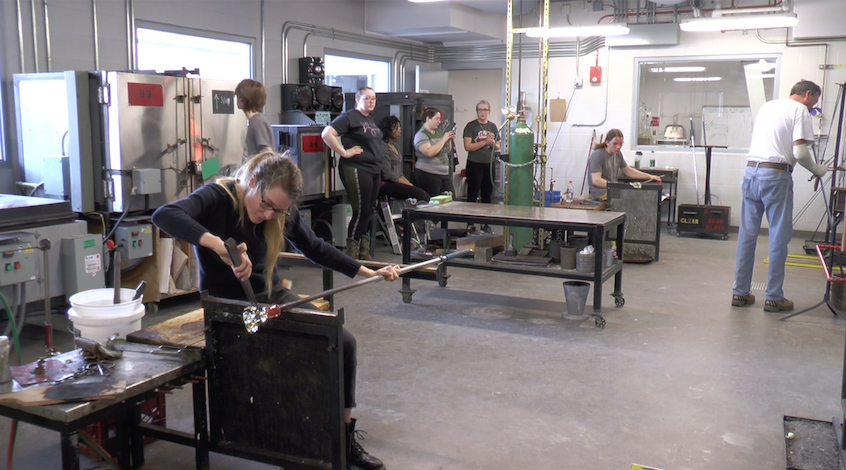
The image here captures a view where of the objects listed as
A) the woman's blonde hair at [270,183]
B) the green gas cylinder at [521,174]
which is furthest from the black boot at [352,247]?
the woman's blonde hair at [270,183]

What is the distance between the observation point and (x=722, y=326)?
4488 mm

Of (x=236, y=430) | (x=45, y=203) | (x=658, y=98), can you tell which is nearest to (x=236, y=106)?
(x=45, y=203)

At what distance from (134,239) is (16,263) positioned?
2.60 feet

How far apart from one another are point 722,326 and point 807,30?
193 inches

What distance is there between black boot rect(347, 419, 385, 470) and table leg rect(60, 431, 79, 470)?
0.94 metres

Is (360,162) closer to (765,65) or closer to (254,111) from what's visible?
(254,111)

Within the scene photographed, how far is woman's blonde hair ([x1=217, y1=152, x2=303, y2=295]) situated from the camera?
238cm

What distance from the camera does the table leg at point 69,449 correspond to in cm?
186

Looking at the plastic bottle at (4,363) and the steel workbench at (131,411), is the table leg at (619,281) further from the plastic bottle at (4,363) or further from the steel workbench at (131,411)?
the plastic bottle at (4,363)

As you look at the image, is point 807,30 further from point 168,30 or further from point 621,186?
point 168,30

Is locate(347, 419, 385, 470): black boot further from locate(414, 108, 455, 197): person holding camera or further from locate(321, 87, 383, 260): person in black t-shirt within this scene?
locate(414, 108, 455, 197): person holding camera

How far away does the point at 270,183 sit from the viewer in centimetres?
238

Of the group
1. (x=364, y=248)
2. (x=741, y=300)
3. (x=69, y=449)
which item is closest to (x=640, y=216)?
(x=741, y=300)

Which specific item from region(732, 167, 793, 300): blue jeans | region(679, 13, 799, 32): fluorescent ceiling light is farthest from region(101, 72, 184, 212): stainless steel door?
region(679, 13, 799, 32): fluorescent ceiling light
